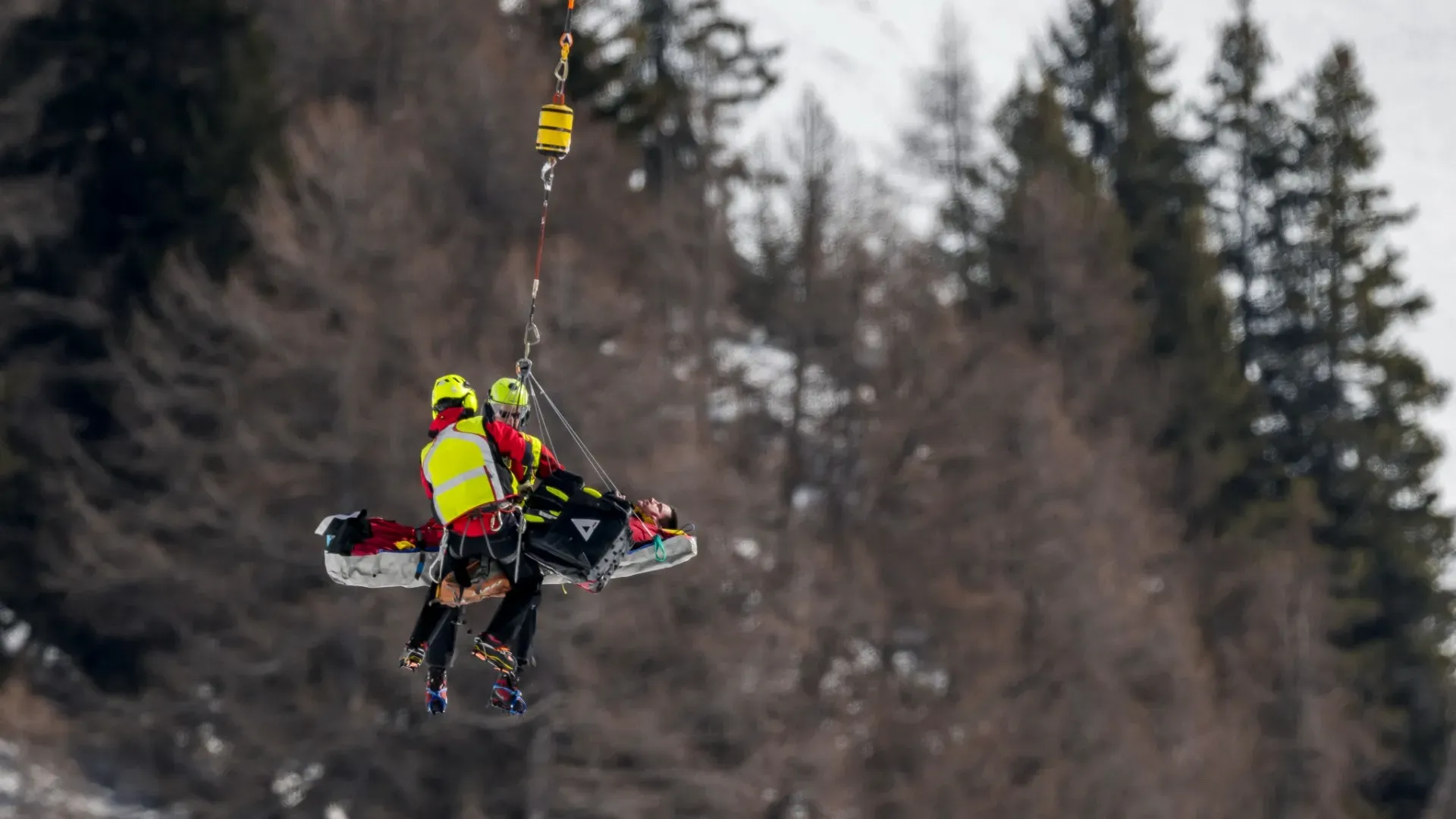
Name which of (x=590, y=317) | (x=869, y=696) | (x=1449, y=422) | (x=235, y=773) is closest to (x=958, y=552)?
(x=869, y=696)

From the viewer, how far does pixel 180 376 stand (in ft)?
90.3

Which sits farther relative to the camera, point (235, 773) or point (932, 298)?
point (932, 298)

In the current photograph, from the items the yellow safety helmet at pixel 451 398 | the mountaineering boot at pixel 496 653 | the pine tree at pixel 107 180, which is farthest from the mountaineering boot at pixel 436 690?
the pine tree at pixel 107 180

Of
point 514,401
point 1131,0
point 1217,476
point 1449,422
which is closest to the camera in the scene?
point 514,401

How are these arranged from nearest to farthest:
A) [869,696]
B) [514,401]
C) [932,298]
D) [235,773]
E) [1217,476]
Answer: [514,401] < [235,773] < [869,696] < [932,298] < [1217,476]

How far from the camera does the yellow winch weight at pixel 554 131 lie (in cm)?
1189

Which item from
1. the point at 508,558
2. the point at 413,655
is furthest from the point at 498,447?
the point at 413,655

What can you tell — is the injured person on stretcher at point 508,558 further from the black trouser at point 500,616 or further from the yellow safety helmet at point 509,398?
the yellow safety helmet at point 509,398

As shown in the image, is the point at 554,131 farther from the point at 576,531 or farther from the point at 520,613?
the point at 520,613

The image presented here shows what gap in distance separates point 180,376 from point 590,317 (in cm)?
584

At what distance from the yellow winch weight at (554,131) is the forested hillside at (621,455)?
1301cm

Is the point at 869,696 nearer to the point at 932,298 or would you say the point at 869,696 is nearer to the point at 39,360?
the point at 932,298

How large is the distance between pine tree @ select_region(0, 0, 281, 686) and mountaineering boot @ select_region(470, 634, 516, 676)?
16.8 meters

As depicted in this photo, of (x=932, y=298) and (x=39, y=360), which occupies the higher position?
(x=932, y=298)
